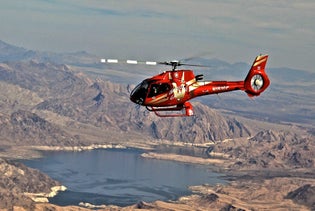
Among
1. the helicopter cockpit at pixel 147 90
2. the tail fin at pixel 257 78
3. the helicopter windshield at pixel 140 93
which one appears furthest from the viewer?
the tail fin at pixel 257 78

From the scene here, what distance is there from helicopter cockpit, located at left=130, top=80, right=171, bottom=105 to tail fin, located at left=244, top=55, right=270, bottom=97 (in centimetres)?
1501

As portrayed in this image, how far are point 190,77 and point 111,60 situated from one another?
14.6m

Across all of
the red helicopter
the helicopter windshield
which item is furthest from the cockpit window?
Result: the helicopter windshield

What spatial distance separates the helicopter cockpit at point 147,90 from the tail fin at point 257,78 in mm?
15009

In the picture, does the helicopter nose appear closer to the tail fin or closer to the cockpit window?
the cockpit window

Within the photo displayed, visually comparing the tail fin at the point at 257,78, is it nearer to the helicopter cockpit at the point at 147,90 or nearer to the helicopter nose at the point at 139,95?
the helicopter cockpit at the point at 147,90

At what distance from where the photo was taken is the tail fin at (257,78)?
87.3 m

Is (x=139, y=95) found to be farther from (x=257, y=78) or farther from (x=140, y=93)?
(x=257, y=78)

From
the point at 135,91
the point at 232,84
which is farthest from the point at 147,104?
the point at 232,84

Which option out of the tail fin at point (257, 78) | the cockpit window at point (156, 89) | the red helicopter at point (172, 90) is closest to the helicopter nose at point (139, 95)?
the red helicopter at point (172, 90)

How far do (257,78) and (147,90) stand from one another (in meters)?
17.8

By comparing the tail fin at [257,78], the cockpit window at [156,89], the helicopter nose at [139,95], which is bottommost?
the helicopter nose at [139,95]

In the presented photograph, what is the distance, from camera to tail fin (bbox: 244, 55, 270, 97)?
3438 inches

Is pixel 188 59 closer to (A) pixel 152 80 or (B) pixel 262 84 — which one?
(A) pixel 152 80
